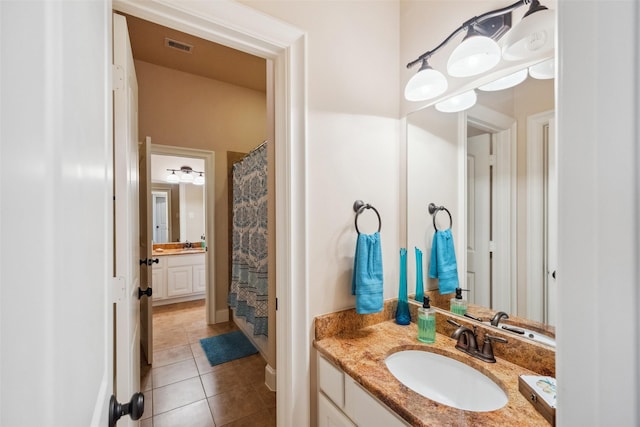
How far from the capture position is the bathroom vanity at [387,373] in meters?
0.77

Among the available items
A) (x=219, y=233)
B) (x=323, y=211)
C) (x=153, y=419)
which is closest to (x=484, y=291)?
(x=323, y=211)

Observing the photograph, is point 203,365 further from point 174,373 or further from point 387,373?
point 387,373

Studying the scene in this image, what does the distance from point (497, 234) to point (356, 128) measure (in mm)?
810

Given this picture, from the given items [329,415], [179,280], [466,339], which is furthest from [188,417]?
[179,280]

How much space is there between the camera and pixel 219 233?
3.35 meters

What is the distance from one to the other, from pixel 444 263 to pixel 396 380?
668 millimetres

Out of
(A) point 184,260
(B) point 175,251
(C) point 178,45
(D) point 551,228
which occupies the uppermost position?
(C) point 178,45

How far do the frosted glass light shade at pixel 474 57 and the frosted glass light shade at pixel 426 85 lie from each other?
82mm

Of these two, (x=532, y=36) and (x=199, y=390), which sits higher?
(x=532, y=36)

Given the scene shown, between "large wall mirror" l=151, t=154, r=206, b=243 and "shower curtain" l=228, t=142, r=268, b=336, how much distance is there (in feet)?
6.68

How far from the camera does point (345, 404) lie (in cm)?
103

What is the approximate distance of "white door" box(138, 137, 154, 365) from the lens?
2.06 meters

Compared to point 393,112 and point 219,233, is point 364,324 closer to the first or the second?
point 393,112

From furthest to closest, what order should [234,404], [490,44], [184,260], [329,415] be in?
[184,260] < [234,404] < [329,415] < [490,44]
